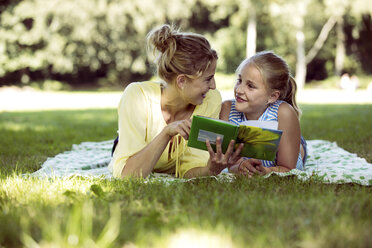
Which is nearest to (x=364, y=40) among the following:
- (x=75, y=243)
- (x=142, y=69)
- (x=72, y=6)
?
(x=142, y=69)

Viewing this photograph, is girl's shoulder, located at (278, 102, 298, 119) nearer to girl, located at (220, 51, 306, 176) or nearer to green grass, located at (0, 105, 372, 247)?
girl, located at (220, 51, 306, 176)

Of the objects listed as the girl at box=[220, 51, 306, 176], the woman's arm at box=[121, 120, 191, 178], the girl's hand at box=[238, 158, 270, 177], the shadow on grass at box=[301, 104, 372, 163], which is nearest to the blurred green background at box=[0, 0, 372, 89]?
the shadow on grass at box=[301, 104, 372, 163]

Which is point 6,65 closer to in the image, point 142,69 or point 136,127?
point 142,69

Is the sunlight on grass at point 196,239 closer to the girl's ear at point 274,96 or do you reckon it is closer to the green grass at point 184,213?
the green grass at point 184,213

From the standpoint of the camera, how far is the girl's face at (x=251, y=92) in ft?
11.0

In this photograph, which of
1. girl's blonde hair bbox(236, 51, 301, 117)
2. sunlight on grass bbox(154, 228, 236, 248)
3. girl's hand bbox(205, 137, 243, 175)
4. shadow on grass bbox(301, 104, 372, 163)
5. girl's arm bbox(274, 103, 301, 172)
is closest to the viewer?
sunlight on grass bbox(154, 228, 236, 248)

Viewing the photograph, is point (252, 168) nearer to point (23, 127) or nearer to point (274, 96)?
point (274, 96)

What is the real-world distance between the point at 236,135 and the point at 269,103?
822 millimetres

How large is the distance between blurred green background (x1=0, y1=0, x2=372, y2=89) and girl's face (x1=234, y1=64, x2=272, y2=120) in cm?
1738

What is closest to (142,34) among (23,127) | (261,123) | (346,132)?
(23,127)

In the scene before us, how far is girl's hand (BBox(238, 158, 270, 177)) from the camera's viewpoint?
3.13 m

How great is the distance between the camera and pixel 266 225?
6.43 feet

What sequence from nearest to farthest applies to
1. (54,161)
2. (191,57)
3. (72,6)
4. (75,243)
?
(75,243) → (191,57) → (54,161) → (72,6)

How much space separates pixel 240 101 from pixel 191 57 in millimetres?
593
